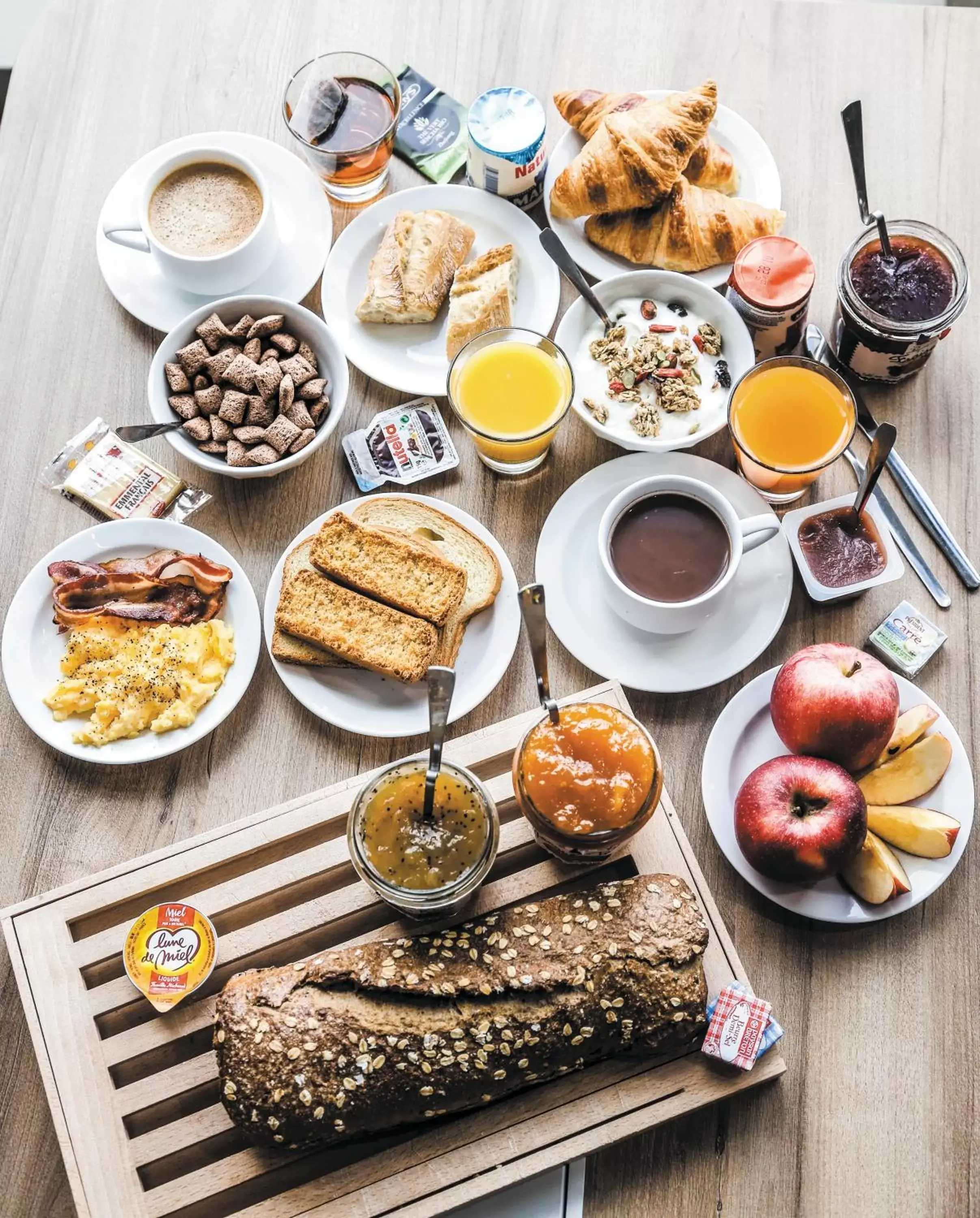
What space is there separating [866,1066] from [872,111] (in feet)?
5.84

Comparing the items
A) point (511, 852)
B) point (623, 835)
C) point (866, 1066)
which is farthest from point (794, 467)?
point (866, 1066)

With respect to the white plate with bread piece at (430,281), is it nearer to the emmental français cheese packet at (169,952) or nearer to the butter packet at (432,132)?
the butter packet at (432,132)

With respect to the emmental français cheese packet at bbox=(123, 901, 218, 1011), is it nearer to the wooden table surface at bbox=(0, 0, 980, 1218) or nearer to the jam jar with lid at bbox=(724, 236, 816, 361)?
the wooden table surface at bbox=(0, 0, 980, 1218)

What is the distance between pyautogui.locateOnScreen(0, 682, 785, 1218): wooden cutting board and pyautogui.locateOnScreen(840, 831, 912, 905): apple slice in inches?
9.1

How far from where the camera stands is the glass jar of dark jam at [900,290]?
1.83 m

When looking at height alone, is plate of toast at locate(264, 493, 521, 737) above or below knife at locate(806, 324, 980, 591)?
below

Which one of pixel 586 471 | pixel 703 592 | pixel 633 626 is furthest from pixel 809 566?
pixel 586 471

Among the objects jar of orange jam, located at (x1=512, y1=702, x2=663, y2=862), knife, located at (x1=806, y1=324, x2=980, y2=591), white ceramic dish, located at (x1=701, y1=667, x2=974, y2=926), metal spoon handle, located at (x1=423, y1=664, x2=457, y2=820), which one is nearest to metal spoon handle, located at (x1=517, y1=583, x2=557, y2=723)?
jar of orange jam, located at (x1=512, y1=702, x2=663, y2=862)

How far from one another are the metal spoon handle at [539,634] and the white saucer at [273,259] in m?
0.85

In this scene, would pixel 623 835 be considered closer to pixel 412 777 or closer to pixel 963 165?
pixel 412 777

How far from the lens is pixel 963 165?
206 cm

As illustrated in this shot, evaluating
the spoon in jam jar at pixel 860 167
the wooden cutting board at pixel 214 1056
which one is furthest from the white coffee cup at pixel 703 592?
the spoon in jam jar at pixel 860 167

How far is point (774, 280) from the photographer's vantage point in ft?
6.14

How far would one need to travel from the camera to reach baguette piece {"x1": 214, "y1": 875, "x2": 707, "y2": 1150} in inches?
61.1
